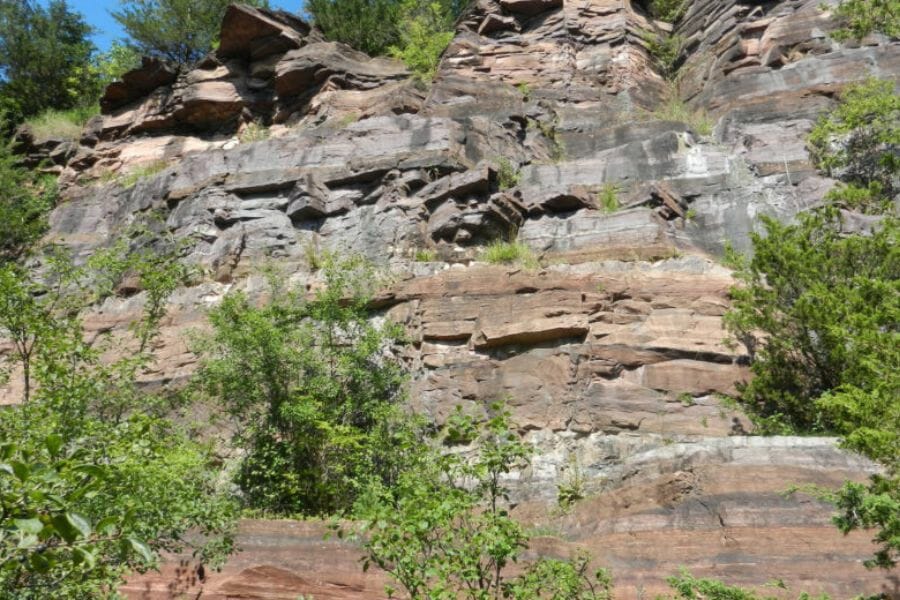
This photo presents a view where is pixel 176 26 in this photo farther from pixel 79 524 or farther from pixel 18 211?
pixel 79 524

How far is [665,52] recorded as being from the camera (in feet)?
73.3

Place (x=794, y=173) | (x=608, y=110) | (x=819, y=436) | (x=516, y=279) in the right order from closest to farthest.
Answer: (x=819, y=436) < (x=516, y=279) < (x=794, y=173) < (x=608, y=110)

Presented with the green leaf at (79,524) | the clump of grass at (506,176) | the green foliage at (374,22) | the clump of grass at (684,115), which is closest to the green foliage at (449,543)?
the green leaf at (79,524)

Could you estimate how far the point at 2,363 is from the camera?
1559cm

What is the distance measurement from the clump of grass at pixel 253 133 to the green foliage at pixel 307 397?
327 inches

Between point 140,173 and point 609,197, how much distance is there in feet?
37.5

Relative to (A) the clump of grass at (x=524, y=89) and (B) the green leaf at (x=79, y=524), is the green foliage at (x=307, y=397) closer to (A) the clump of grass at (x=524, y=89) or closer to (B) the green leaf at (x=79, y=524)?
(B) the green leaf at (x=79, y=524)

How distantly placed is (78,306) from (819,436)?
10350 mm

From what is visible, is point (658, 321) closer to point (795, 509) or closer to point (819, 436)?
point (819, 436)

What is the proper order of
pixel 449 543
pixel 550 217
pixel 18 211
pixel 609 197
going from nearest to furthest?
pixel 449 543 < pixel 550 217 < pixel 609 197 < pixel 18 211

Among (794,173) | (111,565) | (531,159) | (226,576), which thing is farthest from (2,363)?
(794,173)

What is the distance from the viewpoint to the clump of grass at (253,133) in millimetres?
20531

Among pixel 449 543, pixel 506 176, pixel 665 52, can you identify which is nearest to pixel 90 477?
pixel 449 543

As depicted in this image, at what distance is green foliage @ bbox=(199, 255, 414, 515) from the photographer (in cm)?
1141
